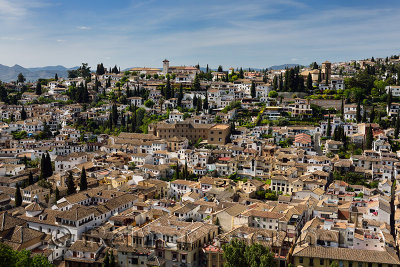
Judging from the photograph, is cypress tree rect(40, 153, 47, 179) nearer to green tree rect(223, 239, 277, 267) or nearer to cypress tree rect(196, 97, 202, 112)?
cypress tree rect(196, 97, 202, 112)

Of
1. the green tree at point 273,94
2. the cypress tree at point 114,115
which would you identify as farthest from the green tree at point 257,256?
the green tree at point 273,94

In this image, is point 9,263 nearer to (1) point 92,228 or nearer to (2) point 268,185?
(1) point 92,228

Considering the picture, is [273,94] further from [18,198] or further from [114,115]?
[18,198]

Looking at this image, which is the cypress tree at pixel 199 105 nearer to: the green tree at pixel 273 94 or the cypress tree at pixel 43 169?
the green tree at pixel 273 94

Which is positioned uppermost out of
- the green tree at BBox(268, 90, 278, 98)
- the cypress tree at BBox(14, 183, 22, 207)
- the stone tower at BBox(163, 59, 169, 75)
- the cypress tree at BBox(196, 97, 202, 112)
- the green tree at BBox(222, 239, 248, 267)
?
the stone tower at BBox(163, 59, 169, 75)

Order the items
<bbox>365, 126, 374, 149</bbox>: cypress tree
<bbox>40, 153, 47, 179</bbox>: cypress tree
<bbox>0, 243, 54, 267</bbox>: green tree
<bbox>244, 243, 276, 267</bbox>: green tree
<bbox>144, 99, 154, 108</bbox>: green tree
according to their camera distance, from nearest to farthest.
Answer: <bbox>0, 243, 54, 267</bbox>: green tree, <bbox>244, 243, 276, 267</bbox>: green tree, <bbox>40, 153, 47, 179</bbox>: cypress tree, <bbox>365, 126, 374, 149</bbox>: cypress tree, <bbox>144, 99, 154, 108</bbox>: green tree

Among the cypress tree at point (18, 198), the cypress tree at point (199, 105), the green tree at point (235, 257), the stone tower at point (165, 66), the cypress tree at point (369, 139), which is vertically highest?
the stone tower at point (165, 66)

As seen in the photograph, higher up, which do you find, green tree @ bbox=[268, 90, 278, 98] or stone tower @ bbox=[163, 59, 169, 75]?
stone tower @ bbox=[163, 59, 169, 75]

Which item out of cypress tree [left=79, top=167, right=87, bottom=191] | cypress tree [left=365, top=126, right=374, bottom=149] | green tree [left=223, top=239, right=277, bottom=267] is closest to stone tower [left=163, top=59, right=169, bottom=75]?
cypress tree [left=365, top=126, right=374, bottom=149]

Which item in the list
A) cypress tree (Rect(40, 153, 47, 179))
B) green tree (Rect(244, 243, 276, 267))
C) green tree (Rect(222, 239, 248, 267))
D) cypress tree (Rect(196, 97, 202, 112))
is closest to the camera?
green tree (Rect(244, 243, 276, 267))

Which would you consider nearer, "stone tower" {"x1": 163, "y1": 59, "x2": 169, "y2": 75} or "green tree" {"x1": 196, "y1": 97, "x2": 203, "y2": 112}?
"green tree" {"x1": 196, "y1": 97, "x2": 203, "y2": 112}

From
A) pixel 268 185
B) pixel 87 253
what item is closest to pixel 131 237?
pixel 87 253

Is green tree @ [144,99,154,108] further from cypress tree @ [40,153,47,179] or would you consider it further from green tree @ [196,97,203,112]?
cypress tree @ [40,153,47,179]
